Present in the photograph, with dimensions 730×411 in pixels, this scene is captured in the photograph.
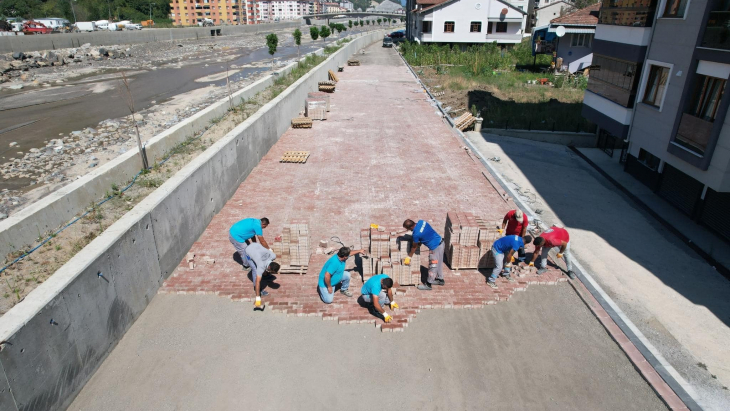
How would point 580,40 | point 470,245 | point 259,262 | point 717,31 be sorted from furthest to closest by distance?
point 580,40
point 717,31
point 470,245
point 259,262

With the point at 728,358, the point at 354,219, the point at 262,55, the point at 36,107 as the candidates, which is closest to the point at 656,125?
the point at 728,358

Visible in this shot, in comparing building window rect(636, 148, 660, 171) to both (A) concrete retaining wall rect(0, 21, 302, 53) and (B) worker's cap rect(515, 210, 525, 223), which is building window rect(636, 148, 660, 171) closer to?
(B) worker's cap rect(515, 210, 525, 223)

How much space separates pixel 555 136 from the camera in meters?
21.0

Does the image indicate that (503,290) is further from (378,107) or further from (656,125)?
(378,107)

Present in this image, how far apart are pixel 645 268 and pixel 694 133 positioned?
14.3ft

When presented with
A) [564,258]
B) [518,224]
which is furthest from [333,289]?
[564,258]

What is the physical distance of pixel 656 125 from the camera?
13.8 metres

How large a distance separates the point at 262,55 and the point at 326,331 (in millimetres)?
52309

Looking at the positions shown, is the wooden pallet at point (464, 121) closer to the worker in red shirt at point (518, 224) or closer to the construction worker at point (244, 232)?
the worker in red shirt at point (518, 224)

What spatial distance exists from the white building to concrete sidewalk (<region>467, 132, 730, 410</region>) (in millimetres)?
41191

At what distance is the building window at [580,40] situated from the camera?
35.7 metres

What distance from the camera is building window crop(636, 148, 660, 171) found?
1510 cm

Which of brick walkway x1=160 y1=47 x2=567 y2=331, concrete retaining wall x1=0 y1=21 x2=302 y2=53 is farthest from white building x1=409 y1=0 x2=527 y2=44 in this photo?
concrete retaining wall x1=0 y1=21 x2=302 y2=53

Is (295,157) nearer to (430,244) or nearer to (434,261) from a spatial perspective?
(430,244)
